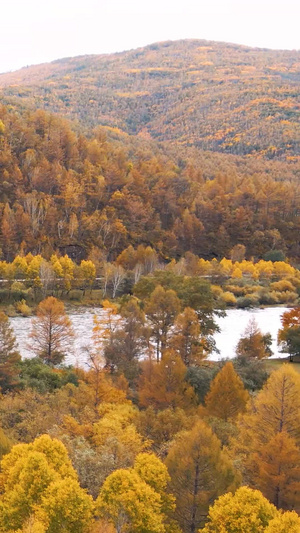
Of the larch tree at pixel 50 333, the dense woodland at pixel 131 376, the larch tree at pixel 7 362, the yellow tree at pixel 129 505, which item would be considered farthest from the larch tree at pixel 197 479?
the larch tree at pixel 50 333

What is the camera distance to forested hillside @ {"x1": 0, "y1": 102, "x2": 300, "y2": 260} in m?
112

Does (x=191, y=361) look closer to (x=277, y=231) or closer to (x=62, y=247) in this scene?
(x=62, y=247)

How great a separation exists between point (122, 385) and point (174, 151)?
162 metres

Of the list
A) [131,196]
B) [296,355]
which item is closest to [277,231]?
[131,196]

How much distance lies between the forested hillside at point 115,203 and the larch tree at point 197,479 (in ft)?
274

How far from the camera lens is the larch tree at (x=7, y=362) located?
130ft

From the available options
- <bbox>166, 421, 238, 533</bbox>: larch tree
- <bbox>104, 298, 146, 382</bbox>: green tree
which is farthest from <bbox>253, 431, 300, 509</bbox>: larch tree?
<bbox>104, 298, 146, 382</bbox>: green tree

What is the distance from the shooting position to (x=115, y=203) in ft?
416

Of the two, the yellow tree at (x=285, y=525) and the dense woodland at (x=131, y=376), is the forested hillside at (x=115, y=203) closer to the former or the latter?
the dense woodland at (x=131, y=376)

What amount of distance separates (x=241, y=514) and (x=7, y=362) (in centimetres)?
2714

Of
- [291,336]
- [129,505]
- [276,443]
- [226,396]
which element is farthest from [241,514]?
[291,336]

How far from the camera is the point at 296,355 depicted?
176ft

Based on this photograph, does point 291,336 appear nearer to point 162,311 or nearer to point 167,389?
point 162,311

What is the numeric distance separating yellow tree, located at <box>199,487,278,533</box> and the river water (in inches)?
1288
